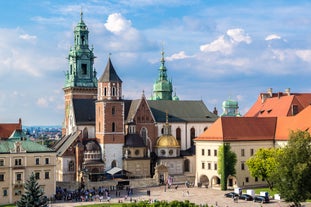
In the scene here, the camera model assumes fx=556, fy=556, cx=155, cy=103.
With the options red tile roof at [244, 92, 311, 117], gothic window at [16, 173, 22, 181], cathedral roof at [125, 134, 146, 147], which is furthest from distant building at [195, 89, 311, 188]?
gothic window at [16, 173, 22, 181]

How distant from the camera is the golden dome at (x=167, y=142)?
9269 cm

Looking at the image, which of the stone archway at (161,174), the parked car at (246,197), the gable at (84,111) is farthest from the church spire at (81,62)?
the parked car at (246,197)

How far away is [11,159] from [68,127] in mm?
26697

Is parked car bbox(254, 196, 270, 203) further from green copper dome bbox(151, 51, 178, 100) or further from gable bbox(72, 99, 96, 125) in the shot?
green copper dome bbox(151, 51, 178, 100)

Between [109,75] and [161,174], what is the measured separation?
17.8 metres

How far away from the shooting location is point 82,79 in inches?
4291

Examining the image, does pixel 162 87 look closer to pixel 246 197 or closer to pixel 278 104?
pixel 278 104

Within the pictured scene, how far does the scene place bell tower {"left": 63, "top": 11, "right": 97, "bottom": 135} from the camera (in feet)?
355

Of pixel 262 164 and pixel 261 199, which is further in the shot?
pixel 262 164

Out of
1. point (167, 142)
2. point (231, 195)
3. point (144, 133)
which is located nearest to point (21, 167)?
point (231, 195)

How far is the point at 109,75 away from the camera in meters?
89.2

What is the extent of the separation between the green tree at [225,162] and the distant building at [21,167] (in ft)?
75.2

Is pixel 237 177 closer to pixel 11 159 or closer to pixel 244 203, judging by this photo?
pixel 244 203

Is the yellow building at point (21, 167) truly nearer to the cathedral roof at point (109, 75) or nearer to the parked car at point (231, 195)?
the cathedral roof at point (109, 75)
